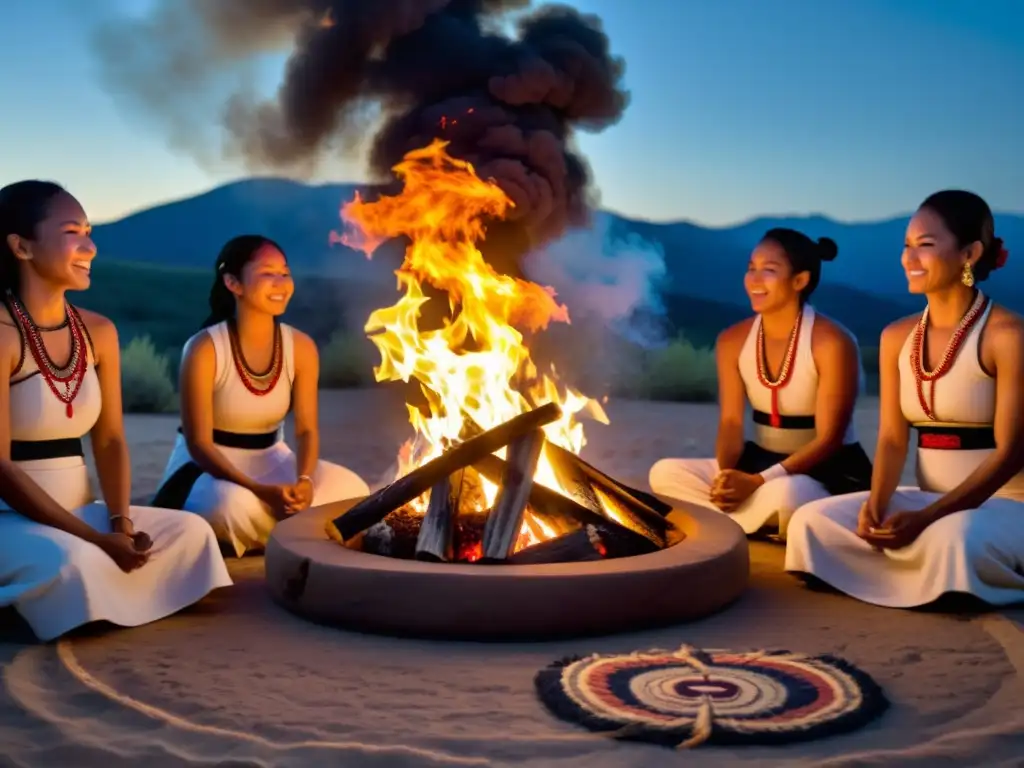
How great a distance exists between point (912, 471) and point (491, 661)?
6.62m

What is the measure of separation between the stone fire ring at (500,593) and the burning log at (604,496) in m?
0.47

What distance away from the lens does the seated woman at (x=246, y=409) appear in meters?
6.10

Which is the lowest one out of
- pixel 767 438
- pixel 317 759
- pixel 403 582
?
pixel 317 759

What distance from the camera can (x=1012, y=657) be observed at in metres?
4.23

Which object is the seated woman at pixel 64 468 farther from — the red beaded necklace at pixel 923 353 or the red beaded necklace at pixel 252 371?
the red beaded necklace at pixel 923 353

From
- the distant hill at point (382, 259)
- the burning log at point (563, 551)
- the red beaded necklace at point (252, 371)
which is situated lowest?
the burning log at point (563, 551)

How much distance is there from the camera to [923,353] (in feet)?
17.2

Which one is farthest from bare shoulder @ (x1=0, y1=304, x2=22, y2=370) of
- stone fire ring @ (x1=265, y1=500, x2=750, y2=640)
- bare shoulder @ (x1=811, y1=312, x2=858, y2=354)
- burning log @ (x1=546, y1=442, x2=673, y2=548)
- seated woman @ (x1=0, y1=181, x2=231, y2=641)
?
bare shoulder @ (x1=811, y1=312, x2=858, y2=354)

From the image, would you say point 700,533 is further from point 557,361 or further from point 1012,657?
point 557,361

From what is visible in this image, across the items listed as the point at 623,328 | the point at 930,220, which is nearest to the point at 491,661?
the point at 930,220

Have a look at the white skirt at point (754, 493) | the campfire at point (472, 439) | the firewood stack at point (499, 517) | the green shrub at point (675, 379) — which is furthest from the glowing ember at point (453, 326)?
the green shrub at point (675, 379)

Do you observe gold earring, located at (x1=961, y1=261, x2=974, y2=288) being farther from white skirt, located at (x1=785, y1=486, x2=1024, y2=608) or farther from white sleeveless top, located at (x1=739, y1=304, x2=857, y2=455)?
white sleeveless top, located at (x1=739, y1=304, x2=857, y2=455)

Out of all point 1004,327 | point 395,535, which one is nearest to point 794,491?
point 1004,327

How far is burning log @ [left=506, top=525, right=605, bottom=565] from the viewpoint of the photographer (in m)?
4.75
